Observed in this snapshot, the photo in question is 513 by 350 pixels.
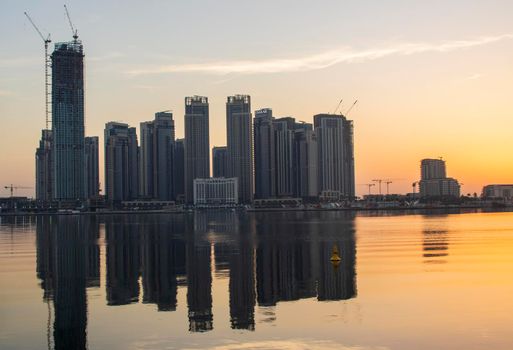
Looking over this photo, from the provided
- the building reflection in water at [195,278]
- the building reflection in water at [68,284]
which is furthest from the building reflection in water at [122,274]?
the building reflection in water at [68,284]

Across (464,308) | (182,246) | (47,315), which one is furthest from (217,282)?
(182,246)

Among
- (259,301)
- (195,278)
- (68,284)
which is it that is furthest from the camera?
(195,278)

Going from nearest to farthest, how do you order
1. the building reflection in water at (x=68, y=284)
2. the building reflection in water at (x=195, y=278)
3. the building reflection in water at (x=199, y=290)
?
the building reflection in water at (x=68, y=284) < the building reflection in water at (x=199, y=290) < the building reflection in water at (x=195, y=278)

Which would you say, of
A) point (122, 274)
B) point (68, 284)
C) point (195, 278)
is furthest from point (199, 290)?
point (122, 274)

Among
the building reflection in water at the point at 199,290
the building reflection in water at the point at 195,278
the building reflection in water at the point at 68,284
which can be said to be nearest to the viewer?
the building reflection in water at the point at 68,284

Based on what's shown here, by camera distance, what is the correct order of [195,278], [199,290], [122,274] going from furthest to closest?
[122,274]
[195,278]
[199,290]

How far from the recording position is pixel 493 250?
64438 millimetres

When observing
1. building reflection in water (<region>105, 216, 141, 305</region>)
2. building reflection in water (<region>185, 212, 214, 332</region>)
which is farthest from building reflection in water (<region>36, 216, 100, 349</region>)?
building reflection in water (<region>185, 212, 214, 332</region>)

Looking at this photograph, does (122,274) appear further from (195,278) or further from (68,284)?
(195,278)

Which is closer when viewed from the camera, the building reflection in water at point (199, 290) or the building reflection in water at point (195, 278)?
the building reflection in water at point (199, 290)

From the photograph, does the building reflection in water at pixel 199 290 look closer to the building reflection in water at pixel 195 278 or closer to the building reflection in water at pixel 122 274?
the building reflection in water at pixel 195 278

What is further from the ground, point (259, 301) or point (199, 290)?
point (199, 290)

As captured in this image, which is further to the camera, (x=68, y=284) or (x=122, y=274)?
(x=122, y=274)

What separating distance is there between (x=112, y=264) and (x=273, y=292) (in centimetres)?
2109
